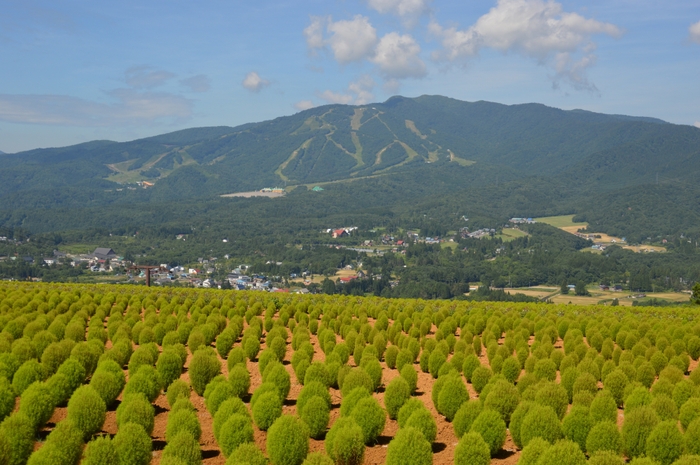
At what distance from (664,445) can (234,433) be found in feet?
23.4

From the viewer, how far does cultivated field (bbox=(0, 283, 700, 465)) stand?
427 inches

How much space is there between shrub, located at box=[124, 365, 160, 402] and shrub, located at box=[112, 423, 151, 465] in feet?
10.4

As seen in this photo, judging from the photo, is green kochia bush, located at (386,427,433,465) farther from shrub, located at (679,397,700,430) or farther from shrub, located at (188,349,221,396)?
shrub, located at (188,349,221,396)

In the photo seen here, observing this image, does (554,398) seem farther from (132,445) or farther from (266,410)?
(132,445)

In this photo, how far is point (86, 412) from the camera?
1220 centimetres

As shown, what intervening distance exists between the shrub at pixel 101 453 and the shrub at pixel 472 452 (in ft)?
17.4

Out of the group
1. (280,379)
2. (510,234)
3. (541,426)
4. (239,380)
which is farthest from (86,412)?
(510,234)

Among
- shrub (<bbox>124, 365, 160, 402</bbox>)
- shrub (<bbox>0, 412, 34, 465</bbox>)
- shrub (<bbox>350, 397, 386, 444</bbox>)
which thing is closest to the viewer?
shrub (<bbox>0, 412, 34, 465</bbox>)

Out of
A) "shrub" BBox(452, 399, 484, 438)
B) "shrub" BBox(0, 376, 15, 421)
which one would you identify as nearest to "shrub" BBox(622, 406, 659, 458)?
"shrub" BBox(452, 399, 484, 438)

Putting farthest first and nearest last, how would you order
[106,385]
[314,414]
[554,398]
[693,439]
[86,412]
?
[106,385], [554,398], [314,414], [86,412], [693,439]

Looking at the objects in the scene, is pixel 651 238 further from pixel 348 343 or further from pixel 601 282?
pixel 348 343

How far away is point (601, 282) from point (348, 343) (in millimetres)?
87012

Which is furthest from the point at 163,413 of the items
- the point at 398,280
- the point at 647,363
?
the point at 398,280

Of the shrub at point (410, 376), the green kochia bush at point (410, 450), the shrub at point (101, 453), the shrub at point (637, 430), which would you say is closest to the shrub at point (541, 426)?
the shrub at point (637, 430)
